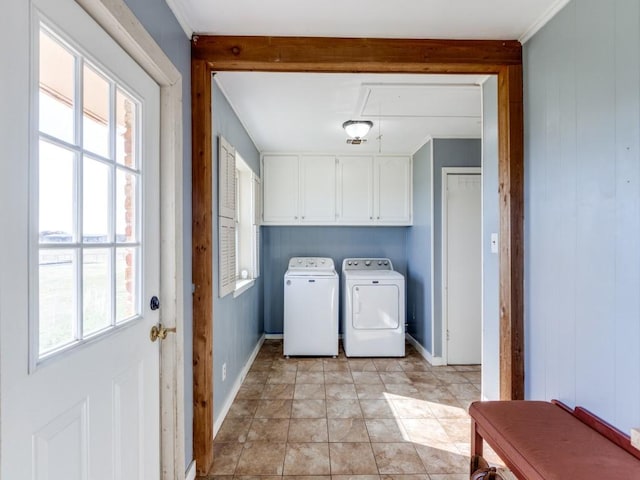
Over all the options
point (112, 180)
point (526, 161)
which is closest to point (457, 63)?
point (526, 161)

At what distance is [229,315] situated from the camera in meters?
2.68

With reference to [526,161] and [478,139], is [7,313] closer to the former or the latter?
[526,161]

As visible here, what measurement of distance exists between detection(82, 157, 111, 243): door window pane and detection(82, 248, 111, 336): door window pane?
50 mm

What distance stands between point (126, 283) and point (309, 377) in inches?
90.1

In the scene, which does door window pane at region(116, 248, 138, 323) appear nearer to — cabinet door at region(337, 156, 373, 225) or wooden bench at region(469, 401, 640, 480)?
wooden bench at region(469, 401, 640, 480)

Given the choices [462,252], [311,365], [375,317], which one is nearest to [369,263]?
[375,317]

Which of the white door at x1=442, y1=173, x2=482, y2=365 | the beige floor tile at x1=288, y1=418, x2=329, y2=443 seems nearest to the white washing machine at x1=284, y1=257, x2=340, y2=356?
the white door at x1=442, y1=173, x2=482, y2=365

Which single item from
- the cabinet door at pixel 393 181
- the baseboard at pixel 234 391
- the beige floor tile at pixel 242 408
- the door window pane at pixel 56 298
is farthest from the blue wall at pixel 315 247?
the door window pane at pixel 56 298

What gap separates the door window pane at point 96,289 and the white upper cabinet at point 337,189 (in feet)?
9.80

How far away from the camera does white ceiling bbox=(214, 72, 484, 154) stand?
2.27 meters

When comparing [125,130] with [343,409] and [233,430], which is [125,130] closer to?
[233,430]

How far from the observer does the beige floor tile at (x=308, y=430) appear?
220 centimetres

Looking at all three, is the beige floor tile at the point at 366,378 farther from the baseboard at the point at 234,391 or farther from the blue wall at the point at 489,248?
the blue wall at the point at 489,248

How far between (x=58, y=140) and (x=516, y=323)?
2060mm
